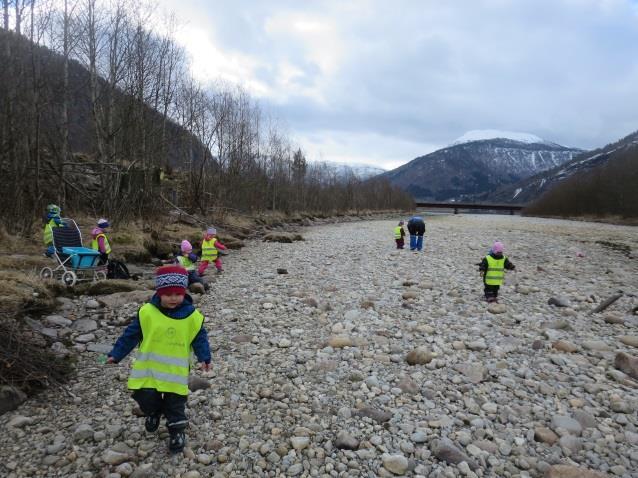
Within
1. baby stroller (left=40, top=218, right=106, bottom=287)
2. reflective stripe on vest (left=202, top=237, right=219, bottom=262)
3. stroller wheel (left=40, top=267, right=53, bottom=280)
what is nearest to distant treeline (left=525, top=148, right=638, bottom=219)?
reflective stripe on vest (left=202, top=237, right=219, bottom=262)

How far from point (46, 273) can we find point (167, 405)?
6993 millimetres

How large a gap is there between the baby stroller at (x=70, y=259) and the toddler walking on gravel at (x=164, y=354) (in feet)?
19.6

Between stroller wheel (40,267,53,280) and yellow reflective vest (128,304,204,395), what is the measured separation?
617cm

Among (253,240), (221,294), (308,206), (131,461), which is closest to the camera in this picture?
(131,461)

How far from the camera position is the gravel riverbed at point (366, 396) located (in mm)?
3773

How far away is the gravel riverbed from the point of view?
377 cm

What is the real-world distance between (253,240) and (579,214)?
76.0m

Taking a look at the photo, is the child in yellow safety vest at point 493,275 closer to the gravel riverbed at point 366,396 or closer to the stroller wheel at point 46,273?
the gravel riverbed at point 366,396

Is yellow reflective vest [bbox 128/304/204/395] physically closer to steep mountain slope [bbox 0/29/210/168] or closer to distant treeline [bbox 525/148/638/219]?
steep mountain slope [bbox 0/29/210/168]

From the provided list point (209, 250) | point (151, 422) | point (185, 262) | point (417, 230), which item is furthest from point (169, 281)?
point (417, 230)

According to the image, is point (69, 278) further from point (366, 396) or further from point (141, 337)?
point (366, 396)

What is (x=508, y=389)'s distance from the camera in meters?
5.25

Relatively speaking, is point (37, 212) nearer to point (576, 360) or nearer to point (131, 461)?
point (131, 461)

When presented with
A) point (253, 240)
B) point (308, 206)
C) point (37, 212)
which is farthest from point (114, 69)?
point (308, 206)
